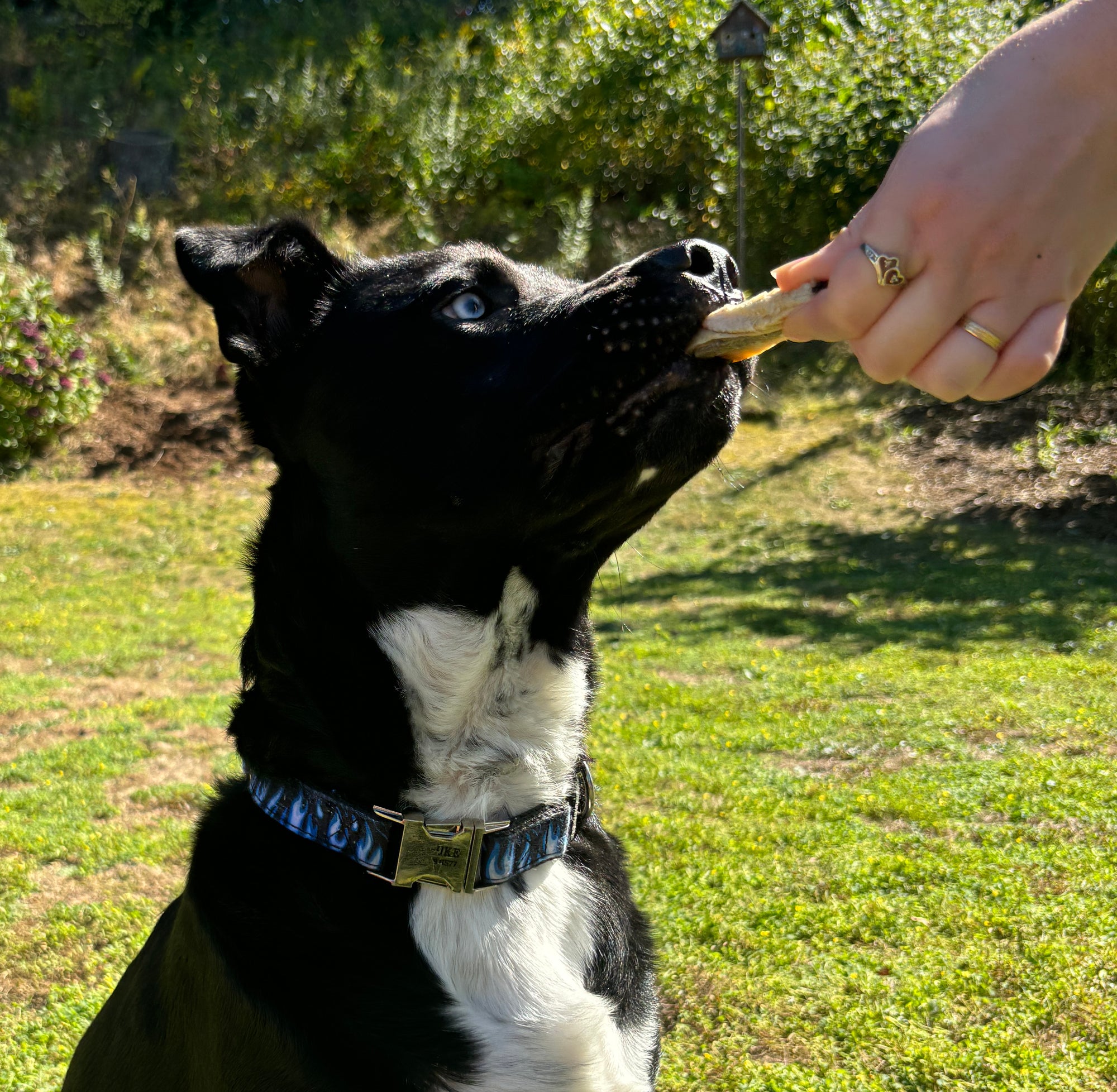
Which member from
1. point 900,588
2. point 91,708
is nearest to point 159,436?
point 91,708

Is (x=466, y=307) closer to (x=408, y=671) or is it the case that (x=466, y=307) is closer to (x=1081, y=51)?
→ (x=408, y=671)

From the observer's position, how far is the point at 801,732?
5.51 meters

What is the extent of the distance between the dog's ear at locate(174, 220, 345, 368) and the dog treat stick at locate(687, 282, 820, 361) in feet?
3.13

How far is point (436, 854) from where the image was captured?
2.06 m

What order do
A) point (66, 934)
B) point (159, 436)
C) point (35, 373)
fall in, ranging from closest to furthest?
point (66, 934) → point (35, 373) → point (159, 436)

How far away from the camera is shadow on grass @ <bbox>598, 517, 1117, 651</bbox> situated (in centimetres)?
711

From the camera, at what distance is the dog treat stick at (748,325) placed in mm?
1570

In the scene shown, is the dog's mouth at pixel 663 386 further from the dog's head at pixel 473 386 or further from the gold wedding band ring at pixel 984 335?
the gold wedding band ring at pixel 984 335

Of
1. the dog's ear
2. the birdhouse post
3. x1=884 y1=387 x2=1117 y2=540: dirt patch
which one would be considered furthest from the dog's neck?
the birdhouse post

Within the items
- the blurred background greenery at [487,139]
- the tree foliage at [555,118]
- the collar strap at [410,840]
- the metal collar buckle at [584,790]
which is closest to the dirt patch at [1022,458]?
the blurred background greenery at [487,139]

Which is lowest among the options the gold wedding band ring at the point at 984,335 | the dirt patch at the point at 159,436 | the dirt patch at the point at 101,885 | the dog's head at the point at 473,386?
the dirt patch at the point at 101,885

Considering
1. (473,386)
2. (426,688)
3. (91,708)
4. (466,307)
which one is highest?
(466,307)

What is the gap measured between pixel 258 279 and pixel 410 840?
4.12 ft

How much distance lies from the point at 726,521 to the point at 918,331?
9.20m
